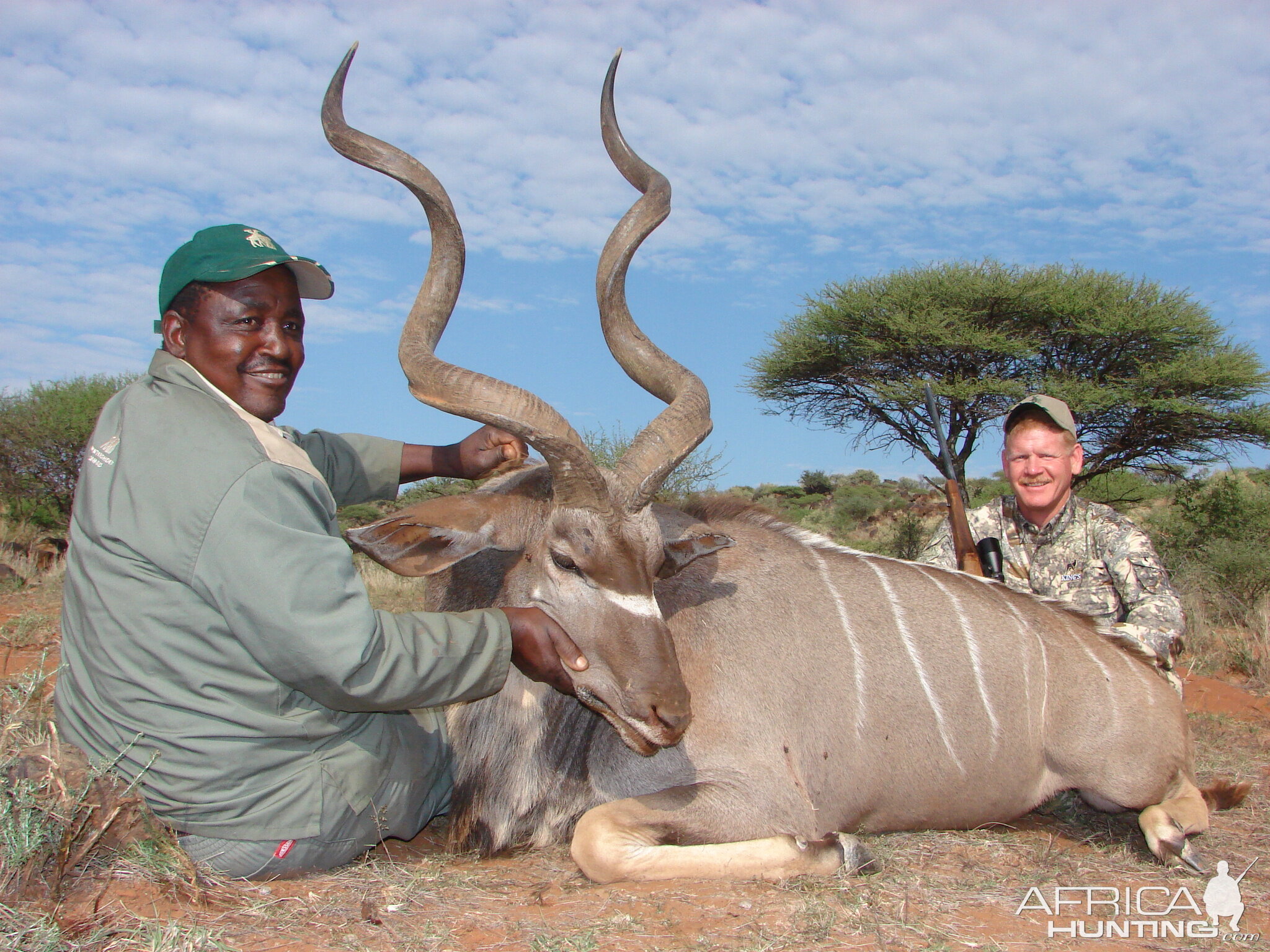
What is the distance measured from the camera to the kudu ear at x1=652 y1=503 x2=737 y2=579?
375cm

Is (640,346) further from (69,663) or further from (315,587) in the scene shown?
(69,663)

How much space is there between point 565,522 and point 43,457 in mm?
16521

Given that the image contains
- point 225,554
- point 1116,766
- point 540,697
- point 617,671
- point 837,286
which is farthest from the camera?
point 837,286

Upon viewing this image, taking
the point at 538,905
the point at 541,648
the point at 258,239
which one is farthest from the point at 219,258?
the point at 538,905

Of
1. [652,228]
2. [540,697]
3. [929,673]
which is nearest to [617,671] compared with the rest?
[540,697]

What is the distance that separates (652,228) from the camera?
429 cm

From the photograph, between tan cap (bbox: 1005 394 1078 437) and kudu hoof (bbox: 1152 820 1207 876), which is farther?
tan cap (bbox: 1005 394 1078 437)

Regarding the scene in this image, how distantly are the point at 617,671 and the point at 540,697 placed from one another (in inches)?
28.1

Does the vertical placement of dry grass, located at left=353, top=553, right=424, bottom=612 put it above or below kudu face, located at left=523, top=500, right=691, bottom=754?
below

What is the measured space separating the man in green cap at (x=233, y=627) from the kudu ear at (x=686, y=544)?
2.27 ft

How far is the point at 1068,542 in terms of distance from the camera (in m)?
5.20

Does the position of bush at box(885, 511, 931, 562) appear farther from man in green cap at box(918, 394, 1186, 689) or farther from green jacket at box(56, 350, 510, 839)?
green jacket at box(56, 350, 510, 839)

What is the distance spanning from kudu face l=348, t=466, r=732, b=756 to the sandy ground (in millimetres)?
567

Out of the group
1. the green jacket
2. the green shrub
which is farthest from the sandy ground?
the green shrub
